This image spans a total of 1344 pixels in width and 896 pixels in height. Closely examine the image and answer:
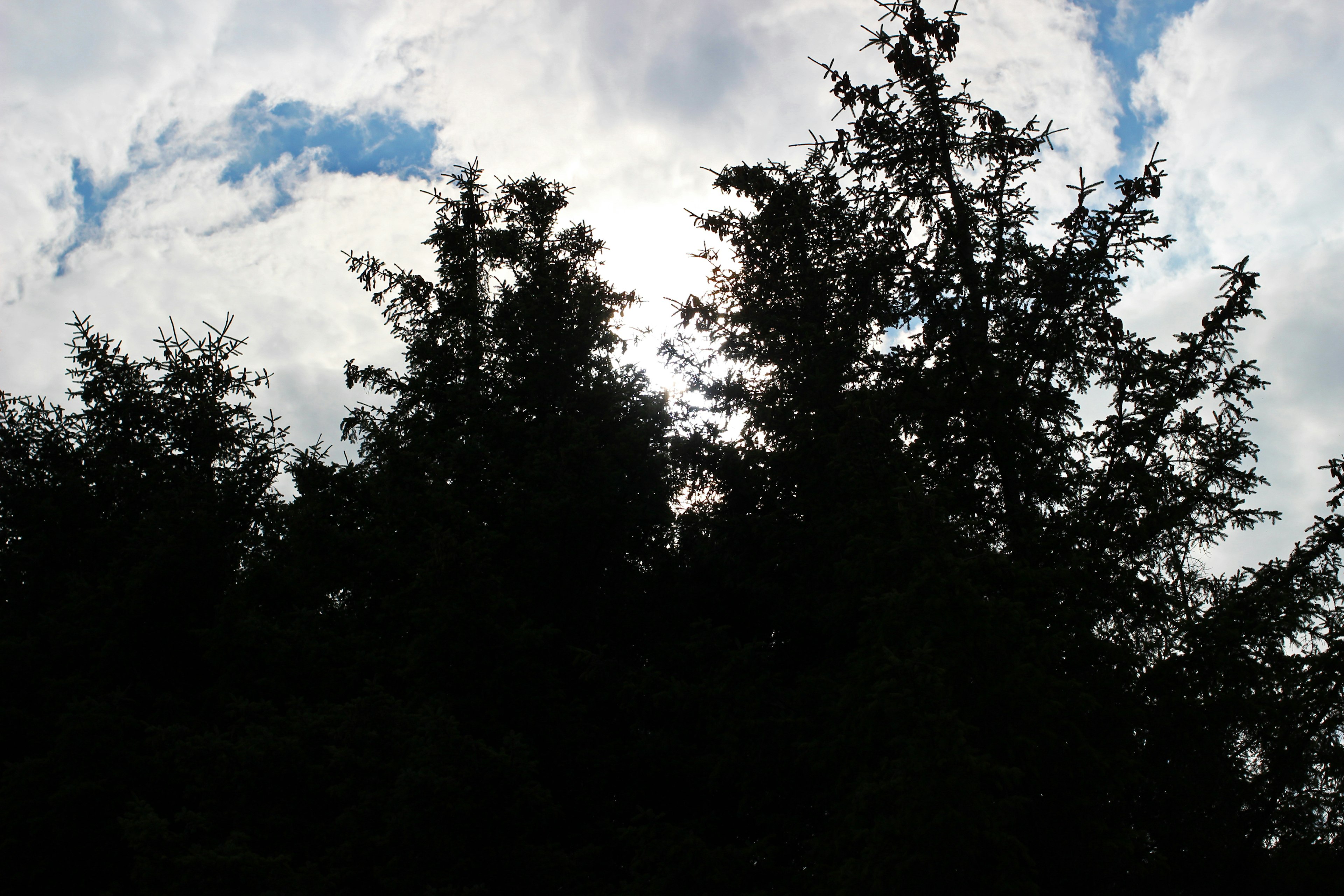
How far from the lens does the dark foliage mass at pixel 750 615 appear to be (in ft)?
23.3

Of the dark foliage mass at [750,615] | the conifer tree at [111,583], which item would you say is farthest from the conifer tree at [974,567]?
the conifer tree at [111,583]

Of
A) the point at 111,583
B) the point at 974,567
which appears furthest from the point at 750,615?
the point at 111,583

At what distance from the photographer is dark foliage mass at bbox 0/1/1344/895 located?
23.3ft

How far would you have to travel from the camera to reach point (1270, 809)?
7.44m

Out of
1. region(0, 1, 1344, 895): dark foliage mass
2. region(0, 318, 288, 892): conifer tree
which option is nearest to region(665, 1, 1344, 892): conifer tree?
region(0, 1, 1344, 895): dark foliage mass

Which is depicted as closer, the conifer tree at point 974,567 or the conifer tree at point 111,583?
the conifer tree at point 974,567

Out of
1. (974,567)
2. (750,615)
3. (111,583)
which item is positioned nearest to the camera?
(974,567)

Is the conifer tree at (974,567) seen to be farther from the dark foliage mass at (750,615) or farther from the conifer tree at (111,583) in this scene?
the conifer tree at (111,583)

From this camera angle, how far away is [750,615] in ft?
35.1

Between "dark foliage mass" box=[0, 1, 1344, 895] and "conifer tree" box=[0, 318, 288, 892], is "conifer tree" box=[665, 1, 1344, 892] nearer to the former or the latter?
"dark foliage mass" box=[0, 1, 1344, 895]

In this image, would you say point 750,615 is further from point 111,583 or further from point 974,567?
point 111,583

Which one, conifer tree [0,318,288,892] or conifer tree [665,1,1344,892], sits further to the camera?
conifer tree [0,318,288,892]

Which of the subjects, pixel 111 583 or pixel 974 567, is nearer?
pixel 974 567

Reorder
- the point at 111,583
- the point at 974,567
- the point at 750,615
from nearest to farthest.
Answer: the point at 974,567 < the point at 750,615 < the point at 111,583
